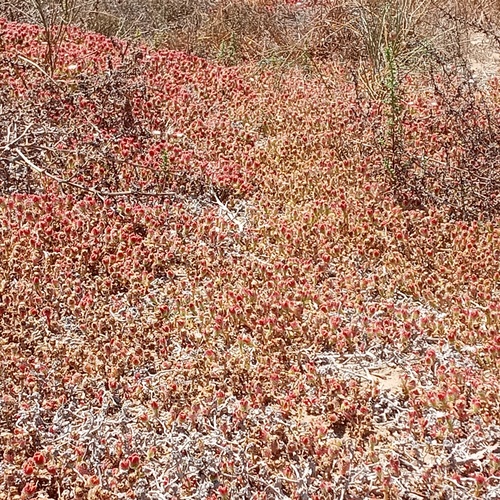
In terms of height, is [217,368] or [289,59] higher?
[289,59]

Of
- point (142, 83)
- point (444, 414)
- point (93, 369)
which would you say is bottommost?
point (93, 369)

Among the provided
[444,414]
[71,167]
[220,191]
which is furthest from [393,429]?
[71,167]

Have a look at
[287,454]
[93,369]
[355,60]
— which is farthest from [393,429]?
[355,60]

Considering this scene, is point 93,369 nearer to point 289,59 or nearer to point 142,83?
point 142,83

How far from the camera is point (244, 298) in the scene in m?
4.48

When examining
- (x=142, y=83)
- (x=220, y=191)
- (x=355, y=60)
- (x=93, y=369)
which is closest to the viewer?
(x=93, y=369)

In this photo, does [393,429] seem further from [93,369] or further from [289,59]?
[289,59]

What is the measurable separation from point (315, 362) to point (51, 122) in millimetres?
4312

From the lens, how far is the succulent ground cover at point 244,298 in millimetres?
3350

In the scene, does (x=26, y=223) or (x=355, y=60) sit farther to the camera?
(x=355, y=60)

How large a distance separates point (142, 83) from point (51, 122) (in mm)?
1296

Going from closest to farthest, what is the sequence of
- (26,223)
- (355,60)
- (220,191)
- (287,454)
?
(287,454) → (26,223) → (220,191) → (355,60)

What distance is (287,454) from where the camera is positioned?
3.39m

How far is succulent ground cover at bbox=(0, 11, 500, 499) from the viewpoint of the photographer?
3350 mm
